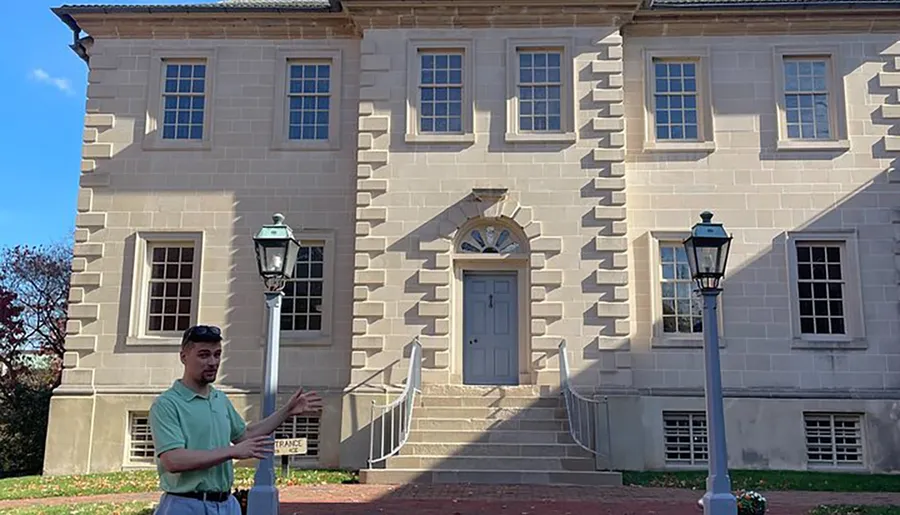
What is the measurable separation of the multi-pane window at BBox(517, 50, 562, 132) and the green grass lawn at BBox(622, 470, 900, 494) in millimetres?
6651

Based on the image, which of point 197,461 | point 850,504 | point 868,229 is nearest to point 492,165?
point 868,229

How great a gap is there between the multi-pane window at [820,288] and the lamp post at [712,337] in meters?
7.64

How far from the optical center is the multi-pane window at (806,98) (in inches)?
631

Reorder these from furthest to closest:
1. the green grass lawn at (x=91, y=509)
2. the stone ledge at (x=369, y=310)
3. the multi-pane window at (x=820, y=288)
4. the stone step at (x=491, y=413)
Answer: the multi-pane window at (x=820, y=288)
the stone ledge at (x=369, y=310)
the stone step at (x=491, y=413)
the green grass lawn at (x=91, y=509)

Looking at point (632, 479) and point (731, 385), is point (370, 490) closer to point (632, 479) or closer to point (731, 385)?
point (632, 479)

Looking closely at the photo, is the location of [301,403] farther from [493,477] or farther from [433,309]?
[433,309]

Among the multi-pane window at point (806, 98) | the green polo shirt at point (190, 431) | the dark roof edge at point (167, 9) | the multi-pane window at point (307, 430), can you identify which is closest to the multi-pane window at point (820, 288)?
the multi-pane window at point (806, 98)

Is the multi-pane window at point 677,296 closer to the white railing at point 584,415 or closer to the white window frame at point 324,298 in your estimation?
the white railing at point 584,415

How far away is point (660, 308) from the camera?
609 inches

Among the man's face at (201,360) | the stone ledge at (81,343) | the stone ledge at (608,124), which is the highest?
the stone ledge at (608,124)

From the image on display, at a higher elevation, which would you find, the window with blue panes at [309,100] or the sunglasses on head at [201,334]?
the window with blue panes at [309,100]

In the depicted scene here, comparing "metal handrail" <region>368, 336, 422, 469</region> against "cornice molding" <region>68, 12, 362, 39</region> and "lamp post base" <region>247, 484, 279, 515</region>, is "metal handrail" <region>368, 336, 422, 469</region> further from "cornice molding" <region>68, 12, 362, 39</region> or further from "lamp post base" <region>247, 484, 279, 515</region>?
"cornice molding" <region>68, 12, 362, 39</region>

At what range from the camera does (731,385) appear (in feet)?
49.4

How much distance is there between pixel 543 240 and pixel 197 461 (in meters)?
11.8
